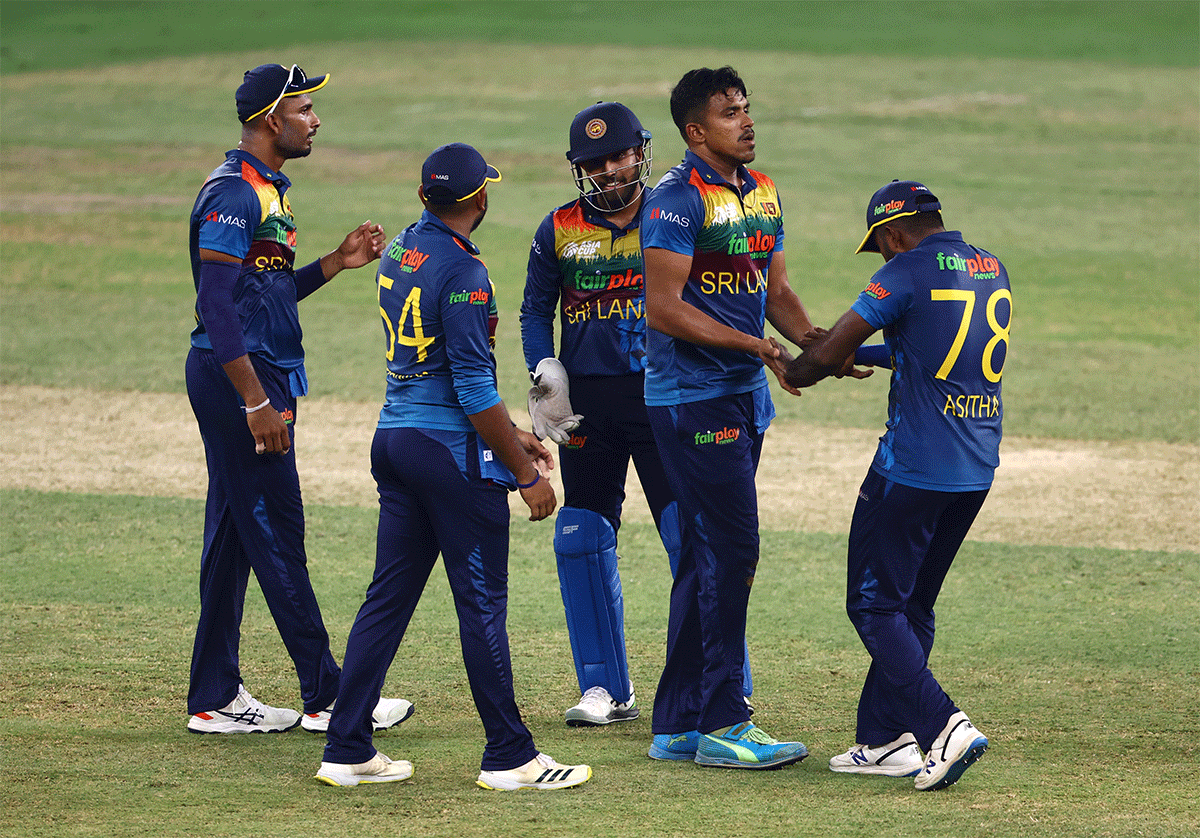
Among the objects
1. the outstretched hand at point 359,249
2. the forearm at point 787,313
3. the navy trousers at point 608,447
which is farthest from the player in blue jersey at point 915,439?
the outstretched hand at point 359,249

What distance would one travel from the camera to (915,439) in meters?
5.34

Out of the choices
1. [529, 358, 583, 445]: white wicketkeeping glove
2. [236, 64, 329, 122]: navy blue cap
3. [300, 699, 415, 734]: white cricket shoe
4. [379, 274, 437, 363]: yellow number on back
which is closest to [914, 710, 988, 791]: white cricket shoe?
[529, 358, 583, 445]: white wicketkeeping glove

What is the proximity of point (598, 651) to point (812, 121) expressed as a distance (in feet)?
83.9

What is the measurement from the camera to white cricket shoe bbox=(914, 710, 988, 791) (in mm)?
5074

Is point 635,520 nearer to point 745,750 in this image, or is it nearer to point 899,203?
point 745,750

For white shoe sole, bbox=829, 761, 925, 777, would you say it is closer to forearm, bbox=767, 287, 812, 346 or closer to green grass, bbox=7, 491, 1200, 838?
green grass, bbox=7, 491, 1200, 838

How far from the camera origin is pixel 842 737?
5922mm

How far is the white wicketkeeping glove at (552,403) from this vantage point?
5906 mm

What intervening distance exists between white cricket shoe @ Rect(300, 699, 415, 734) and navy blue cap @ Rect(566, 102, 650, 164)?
7.57 ft

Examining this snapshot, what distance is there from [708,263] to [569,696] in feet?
6.88

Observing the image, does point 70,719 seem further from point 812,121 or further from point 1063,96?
point 1063,96

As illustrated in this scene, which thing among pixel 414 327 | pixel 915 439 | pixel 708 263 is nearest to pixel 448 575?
pixel 414 327

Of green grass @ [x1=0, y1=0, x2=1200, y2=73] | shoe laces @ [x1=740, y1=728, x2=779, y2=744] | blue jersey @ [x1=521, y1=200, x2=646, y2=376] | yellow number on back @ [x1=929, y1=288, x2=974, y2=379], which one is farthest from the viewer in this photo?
green grass @ [x1=0, y1=0, x2=1200, y2=73]

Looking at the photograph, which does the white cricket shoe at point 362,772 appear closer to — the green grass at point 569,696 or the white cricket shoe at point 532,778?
the green grass at point 569,696
